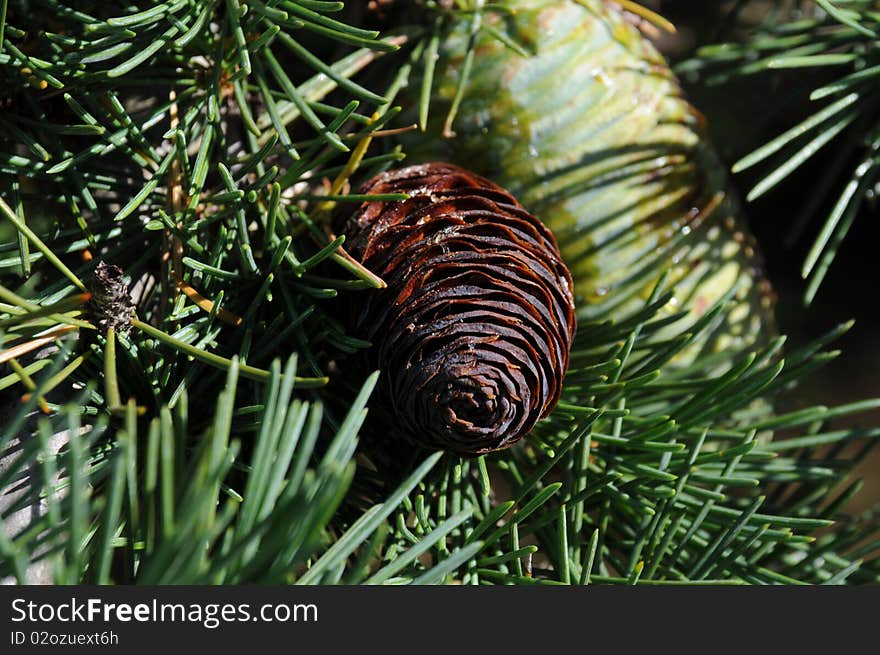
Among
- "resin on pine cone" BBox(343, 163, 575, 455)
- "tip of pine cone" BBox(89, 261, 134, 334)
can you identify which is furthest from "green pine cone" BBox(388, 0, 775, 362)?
"tip of pine cone" BBox(89, 261, 134, 334)

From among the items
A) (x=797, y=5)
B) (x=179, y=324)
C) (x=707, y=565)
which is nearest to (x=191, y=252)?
(x=179, y=324)

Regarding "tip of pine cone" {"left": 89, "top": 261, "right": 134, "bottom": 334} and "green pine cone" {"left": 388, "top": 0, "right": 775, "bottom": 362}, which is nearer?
"tip of pine cone" {"left": 89, "top": 261, "right": 134, "bottom": 334}

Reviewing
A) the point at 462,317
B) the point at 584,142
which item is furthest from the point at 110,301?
the point at 584,142

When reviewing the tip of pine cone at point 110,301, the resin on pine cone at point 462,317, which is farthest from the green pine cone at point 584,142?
the tip of pine cone at point 110,301

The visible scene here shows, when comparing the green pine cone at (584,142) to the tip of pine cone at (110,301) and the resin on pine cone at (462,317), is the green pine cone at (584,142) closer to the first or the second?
the resin on pine cone at (462,317)

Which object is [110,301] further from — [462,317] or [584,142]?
[584,142]

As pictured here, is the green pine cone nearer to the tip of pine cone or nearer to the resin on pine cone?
the resin on pine cone
